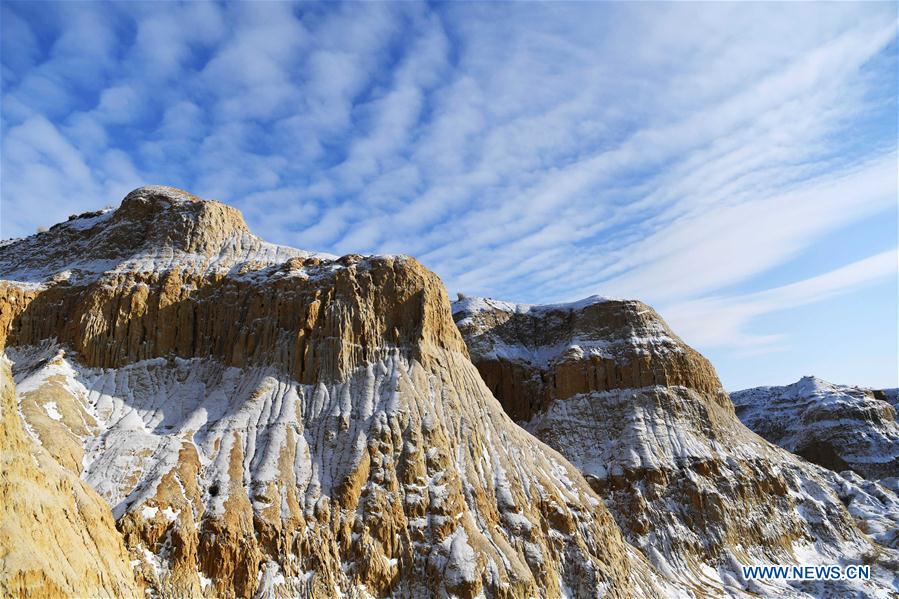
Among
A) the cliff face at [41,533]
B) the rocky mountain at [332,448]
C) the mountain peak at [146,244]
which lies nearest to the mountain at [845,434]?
the rocky mountain at [332,448]

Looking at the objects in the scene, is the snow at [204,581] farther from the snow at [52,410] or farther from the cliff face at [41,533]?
the snow at [52,410]

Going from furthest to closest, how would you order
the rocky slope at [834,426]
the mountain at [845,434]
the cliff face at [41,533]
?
the rocky slope at [834,426], the mountain at [845,434], the cliff face at [41,533]

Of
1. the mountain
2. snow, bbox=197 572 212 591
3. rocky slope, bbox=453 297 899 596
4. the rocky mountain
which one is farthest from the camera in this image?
the mountain

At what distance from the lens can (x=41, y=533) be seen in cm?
2561

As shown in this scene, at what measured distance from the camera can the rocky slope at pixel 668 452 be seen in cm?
7262

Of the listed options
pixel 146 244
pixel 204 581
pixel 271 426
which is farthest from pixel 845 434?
pixel 146 244

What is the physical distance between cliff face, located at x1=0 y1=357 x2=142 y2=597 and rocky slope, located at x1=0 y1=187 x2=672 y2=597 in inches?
22.5

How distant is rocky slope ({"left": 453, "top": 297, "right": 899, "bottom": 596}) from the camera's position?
238ft

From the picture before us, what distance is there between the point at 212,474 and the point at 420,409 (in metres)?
18.3

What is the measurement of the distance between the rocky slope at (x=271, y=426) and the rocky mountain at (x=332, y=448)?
199mm

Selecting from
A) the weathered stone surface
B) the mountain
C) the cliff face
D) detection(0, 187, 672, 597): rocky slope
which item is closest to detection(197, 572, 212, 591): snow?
detection(0, 187, 672, 597): rocky slope

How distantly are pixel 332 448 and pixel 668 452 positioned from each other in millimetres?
46306

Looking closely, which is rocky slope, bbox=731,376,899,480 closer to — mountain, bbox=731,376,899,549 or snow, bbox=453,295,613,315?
mountain, bbox=731,376,899,549

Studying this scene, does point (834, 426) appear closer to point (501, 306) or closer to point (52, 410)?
point (501, 306)
